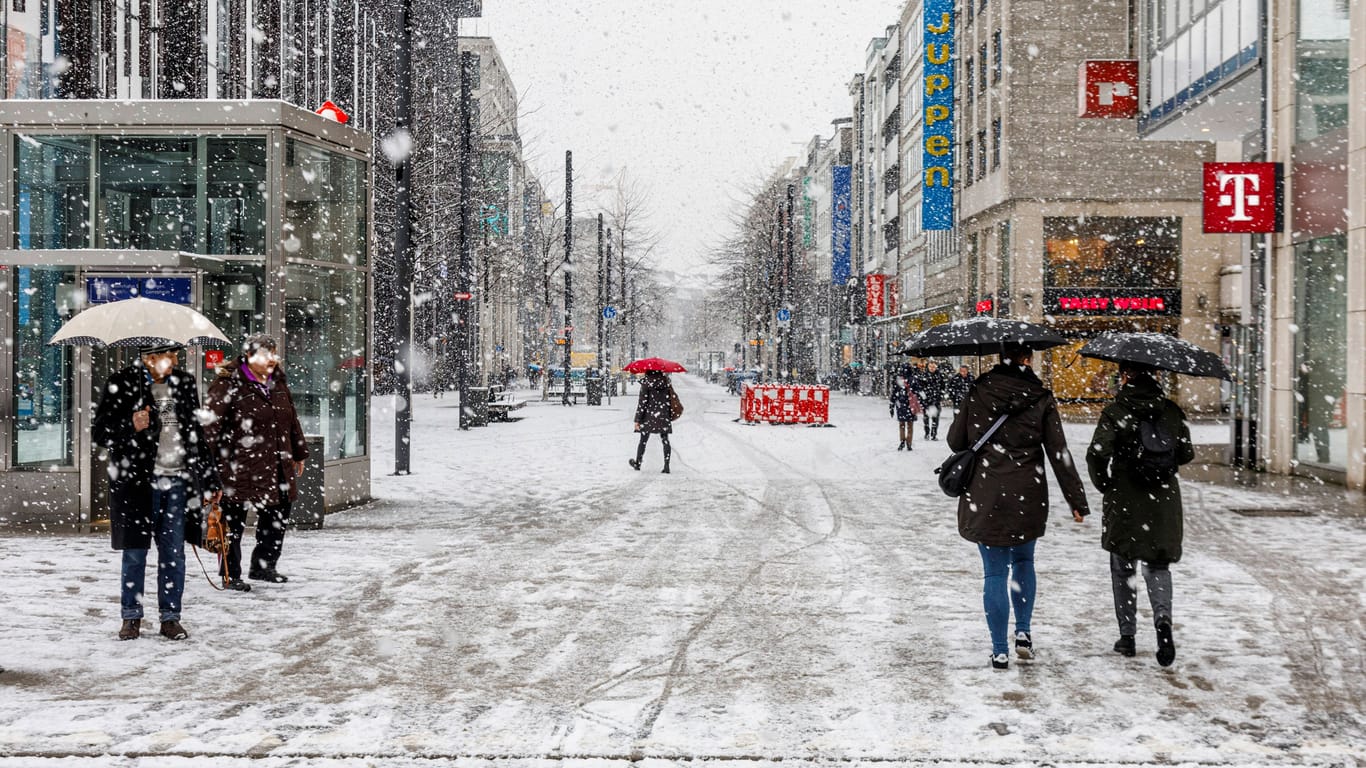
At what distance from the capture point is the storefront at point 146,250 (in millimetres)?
11344

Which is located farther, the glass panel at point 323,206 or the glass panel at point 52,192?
the glass panel at point 323,206

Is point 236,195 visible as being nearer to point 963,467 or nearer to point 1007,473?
point 963,467

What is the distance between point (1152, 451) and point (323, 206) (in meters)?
9.19

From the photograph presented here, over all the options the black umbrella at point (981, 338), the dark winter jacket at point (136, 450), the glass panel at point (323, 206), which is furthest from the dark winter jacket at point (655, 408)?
the dark winter jacket at point (136, 450)

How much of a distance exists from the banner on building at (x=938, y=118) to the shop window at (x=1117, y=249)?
7502 mm

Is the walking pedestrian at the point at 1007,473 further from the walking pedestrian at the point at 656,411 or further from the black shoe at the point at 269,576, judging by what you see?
the walking pedestrian at the point at 656,411

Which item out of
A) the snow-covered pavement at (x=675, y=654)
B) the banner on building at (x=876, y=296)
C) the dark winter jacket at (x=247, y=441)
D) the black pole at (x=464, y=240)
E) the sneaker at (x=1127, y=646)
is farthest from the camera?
the banner on building at (x=876, y=296)

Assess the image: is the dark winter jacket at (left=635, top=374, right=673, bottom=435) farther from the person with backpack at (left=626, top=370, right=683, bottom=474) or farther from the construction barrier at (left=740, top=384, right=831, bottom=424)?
the construction barrier at (left=740, top=384, right=831, bottom=424)

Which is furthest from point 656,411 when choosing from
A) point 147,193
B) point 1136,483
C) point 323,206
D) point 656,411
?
point 1136,483

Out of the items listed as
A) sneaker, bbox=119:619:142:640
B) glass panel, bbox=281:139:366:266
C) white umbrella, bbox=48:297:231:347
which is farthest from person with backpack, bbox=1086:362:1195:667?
glass panel, bbox=281:139:366:266

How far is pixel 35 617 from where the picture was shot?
752cm

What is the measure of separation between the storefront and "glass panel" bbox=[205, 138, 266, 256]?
0.01m

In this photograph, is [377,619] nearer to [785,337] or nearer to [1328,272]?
[1328,272]

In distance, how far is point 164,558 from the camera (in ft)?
23.0
